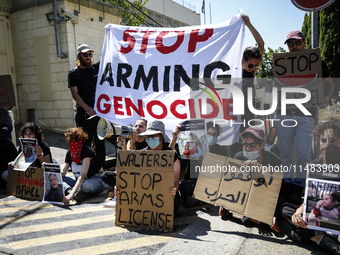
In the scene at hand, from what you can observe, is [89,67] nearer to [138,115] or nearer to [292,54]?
[138,115]

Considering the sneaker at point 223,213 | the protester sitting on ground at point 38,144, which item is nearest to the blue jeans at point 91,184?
the protester sitting on ground at point 38,144

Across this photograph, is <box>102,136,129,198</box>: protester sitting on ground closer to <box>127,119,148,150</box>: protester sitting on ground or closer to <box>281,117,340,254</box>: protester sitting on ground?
<box>127,119,148,150</box>: protester sitting on ground

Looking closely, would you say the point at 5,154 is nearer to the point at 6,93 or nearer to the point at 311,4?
the point at 6,93

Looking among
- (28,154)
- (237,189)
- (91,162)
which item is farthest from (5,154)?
(237,189)

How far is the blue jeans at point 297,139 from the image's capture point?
348cm

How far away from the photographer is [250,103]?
386 centimetres

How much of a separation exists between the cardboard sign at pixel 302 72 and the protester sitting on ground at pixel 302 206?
44cm

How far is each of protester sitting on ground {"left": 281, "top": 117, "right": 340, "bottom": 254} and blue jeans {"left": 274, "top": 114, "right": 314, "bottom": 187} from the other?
350 millimetres

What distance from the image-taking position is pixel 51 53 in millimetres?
10219

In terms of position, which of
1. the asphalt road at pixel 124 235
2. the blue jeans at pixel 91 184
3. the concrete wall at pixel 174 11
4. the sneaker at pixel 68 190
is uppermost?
the concrete wall at pixel 174 11

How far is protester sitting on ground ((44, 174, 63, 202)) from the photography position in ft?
13.3

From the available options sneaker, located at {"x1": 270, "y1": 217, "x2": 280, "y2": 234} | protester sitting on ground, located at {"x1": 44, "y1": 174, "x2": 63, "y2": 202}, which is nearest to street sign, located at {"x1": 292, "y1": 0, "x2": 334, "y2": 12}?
sneaker, located at {"x1": 270, "y1": 217, "x2": 280, "y2": 234}

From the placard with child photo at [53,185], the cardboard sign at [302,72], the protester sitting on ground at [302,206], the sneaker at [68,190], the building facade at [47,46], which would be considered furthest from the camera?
the building facade at [47,46]

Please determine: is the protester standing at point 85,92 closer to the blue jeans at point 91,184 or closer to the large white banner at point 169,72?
the large white banner at point 169,72
